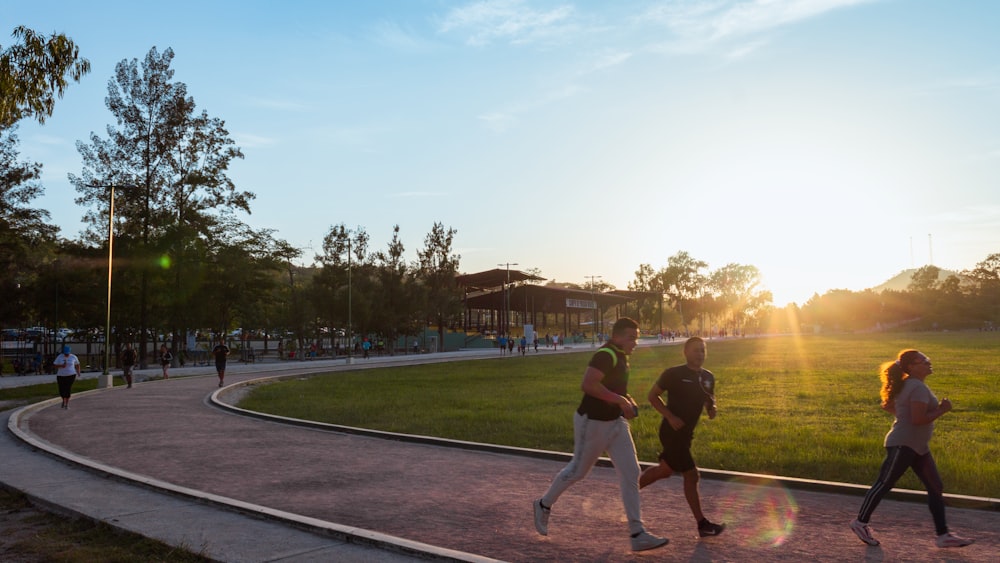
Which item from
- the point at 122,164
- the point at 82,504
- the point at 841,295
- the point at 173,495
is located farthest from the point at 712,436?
the point at 841,295

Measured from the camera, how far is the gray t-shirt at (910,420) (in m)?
5.63

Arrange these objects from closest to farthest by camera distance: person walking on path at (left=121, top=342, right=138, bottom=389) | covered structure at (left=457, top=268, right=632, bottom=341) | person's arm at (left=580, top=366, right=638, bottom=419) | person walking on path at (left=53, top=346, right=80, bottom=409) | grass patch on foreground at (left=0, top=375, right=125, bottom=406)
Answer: person's arm at (left=580, top=366, right=638, bottom=419)
person walking on path at (left=53, top=346, right=80, bottom=409)
grass patch on foreground at (left=0, top=375, right=125, bottom=406)
person walking on path at (left=121, top=342, right=138, bottom=389)
covered structure at (left=457, top=268, right=632, bottom=341)

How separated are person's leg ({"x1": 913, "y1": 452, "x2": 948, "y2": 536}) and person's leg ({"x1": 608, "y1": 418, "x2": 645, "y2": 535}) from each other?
2129 millimetres

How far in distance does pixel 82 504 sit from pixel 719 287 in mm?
185950

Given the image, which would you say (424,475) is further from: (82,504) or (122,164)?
(122,164)

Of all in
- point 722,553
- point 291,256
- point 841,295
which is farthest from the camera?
point 841,295

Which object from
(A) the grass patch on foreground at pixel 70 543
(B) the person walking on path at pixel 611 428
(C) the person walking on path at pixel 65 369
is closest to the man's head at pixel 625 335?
(B) the person walking on path at pixel 611 428

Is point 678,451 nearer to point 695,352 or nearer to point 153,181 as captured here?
point 695,352

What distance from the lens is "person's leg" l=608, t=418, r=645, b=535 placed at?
5723 millimetres

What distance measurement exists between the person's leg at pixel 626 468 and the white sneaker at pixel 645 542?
6 centimetres

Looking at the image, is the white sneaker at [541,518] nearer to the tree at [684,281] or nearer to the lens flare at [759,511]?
the lens flare at [759,511]

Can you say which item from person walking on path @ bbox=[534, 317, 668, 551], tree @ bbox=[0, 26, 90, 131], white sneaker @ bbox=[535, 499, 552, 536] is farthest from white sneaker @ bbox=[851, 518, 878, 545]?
tree @ bbox=[0, 26, 90, 131]

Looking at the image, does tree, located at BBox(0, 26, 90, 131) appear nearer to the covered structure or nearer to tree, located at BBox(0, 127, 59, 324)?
tree, located at BBox(0, 127, 59, 324)

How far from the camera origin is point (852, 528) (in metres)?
5.84
